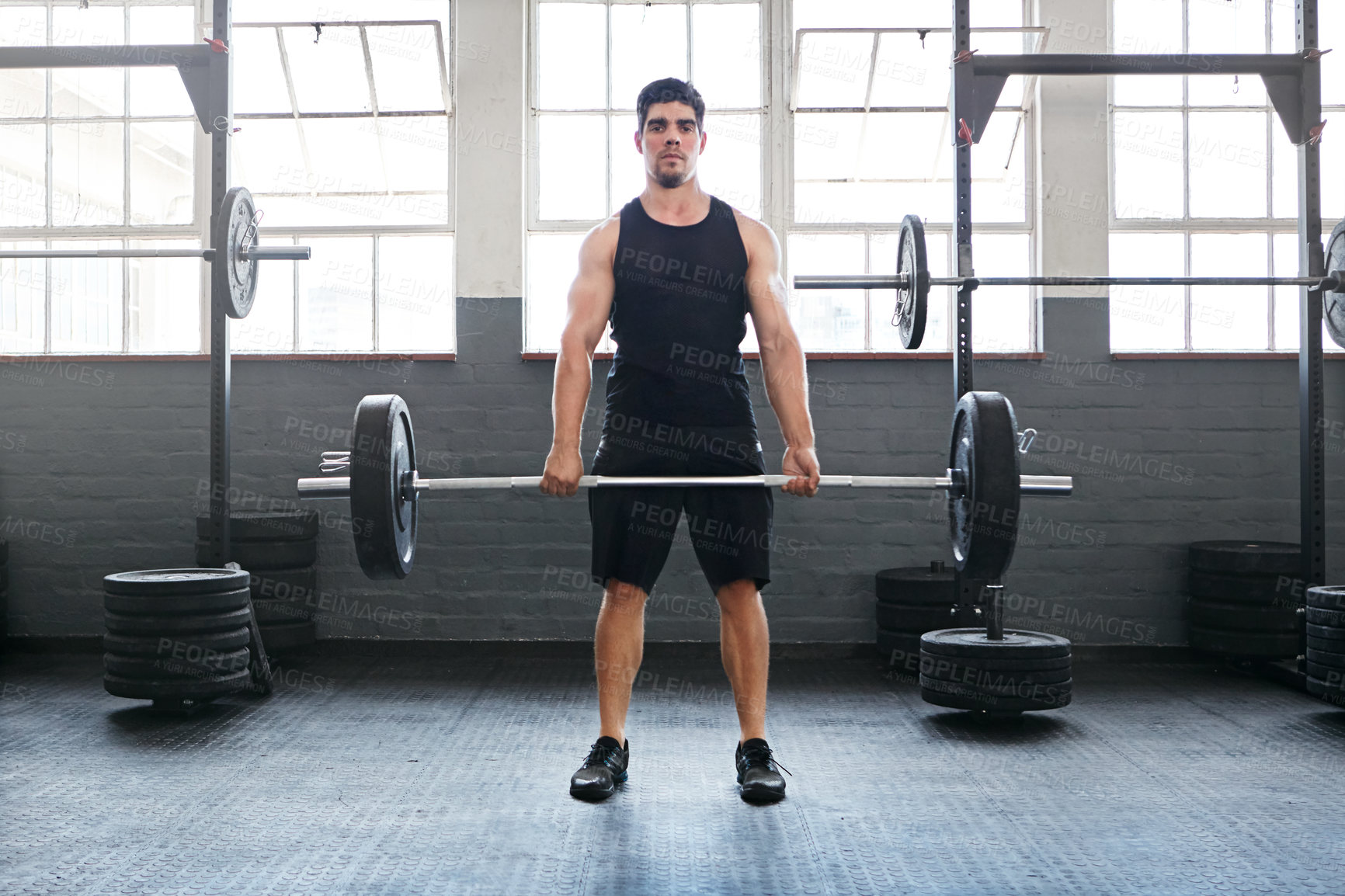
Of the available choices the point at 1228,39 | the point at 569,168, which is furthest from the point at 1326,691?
the point at 569,168

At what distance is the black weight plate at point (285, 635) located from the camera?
12.1 feet

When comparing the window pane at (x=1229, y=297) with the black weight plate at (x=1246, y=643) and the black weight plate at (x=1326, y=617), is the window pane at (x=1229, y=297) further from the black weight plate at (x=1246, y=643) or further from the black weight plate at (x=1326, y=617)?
the black weight plate at (x=1326, y=617)

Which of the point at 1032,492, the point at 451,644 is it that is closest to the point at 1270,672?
the point at 1032,492

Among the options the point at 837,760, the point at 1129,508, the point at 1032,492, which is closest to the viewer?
the point at 1032,492

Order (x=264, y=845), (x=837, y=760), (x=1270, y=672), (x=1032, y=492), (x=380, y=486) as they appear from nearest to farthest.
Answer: (x=264, y=845) → (x=380, y=486) → (x=1032, y=492) → (x=837, y=760) → (x=1270, y=672)

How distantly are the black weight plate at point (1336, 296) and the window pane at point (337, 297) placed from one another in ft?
11.0

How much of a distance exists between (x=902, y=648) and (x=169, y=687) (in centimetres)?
233

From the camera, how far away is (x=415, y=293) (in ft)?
13.8

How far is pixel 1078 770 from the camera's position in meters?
2.51

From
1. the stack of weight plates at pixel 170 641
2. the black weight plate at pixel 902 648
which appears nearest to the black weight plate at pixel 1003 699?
the black weight plate at pixel 902 648

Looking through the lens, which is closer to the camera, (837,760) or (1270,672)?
(837,760)

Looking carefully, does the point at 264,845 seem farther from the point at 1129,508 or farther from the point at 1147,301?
the point at 1147,301

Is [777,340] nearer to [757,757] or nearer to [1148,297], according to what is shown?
[757,757]

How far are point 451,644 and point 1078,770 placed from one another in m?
2.40
